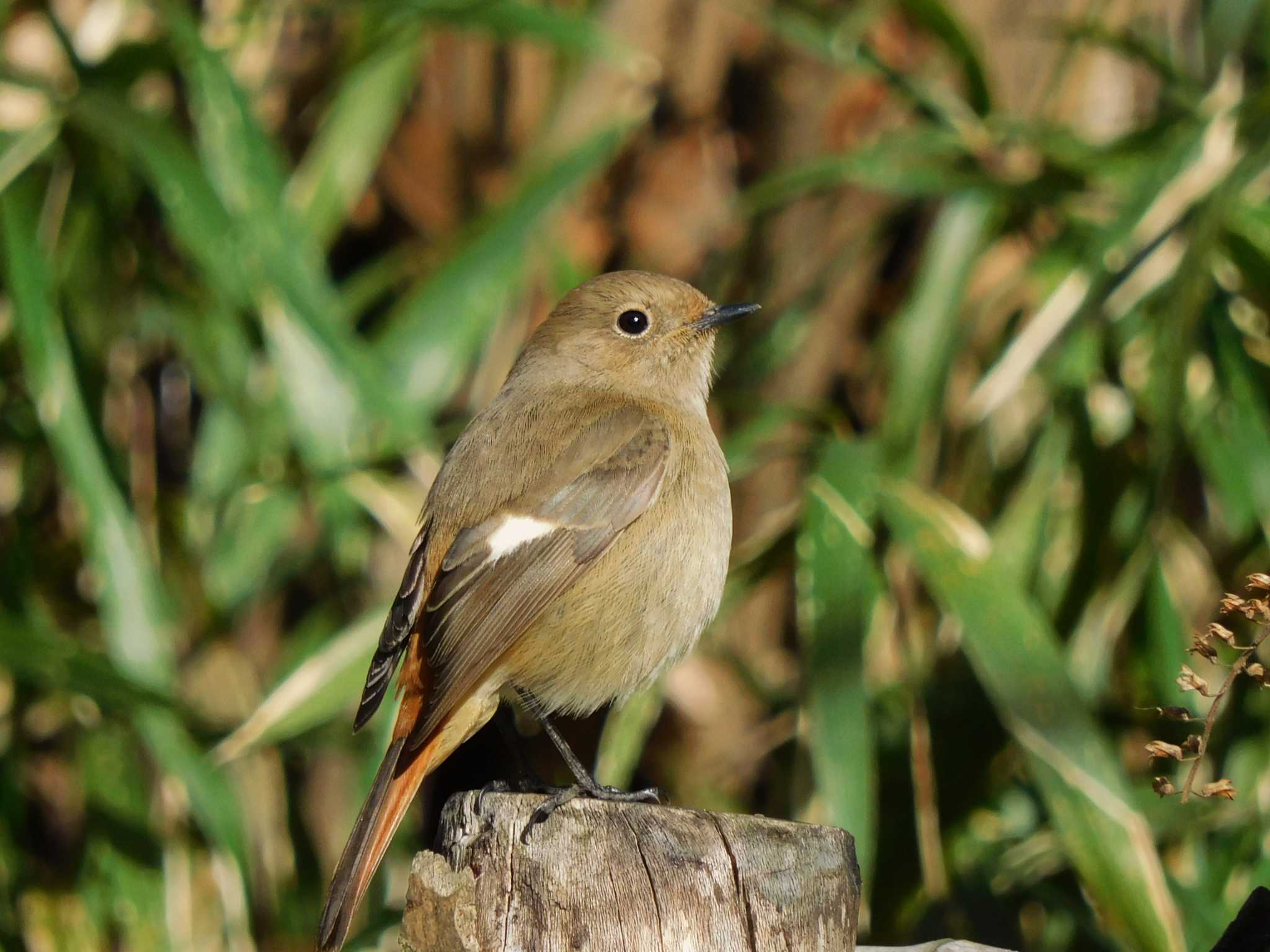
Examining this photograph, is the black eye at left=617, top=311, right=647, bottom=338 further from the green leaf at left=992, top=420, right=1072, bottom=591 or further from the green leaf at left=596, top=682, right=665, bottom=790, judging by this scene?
the green leaf at left=992, top=420, right=1072, bottom=591

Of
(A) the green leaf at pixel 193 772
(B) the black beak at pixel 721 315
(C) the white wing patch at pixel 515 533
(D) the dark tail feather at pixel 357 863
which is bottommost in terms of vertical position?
(A) the green leaf at pixel 193 772

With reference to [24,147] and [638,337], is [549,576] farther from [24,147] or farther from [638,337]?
[24,147]

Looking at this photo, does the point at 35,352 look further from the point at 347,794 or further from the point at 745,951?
the point at 745,951

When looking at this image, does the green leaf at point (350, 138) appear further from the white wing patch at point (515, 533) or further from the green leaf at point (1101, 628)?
the green leaf at point (1101, 628)

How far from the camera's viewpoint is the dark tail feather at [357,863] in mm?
2580

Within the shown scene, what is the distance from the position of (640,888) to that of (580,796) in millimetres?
525

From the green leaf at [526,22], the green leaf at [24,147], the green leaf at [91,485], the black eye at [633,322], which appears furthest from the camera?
the green leaf at [526,22]

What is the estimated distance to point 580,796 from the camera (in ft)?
8.64

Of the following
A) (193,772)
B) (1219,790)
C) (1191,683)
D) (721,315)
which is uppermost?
(721,315)

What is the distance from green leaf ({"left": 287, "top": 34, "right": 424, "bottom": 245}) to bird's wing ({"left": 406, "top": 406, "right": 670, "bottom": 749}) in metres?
1.74

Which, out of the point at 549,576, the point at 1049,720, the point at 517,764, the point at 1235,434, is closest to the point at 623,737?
the point at 517,764

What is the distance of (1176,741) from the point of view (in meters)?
4.13

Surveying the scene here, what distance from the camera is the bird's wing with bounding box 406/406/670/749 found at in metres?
3.04

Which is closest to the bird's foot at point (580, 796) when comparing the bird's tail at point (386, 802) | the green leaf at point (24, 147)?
the bird's tail at point (386, 802)
